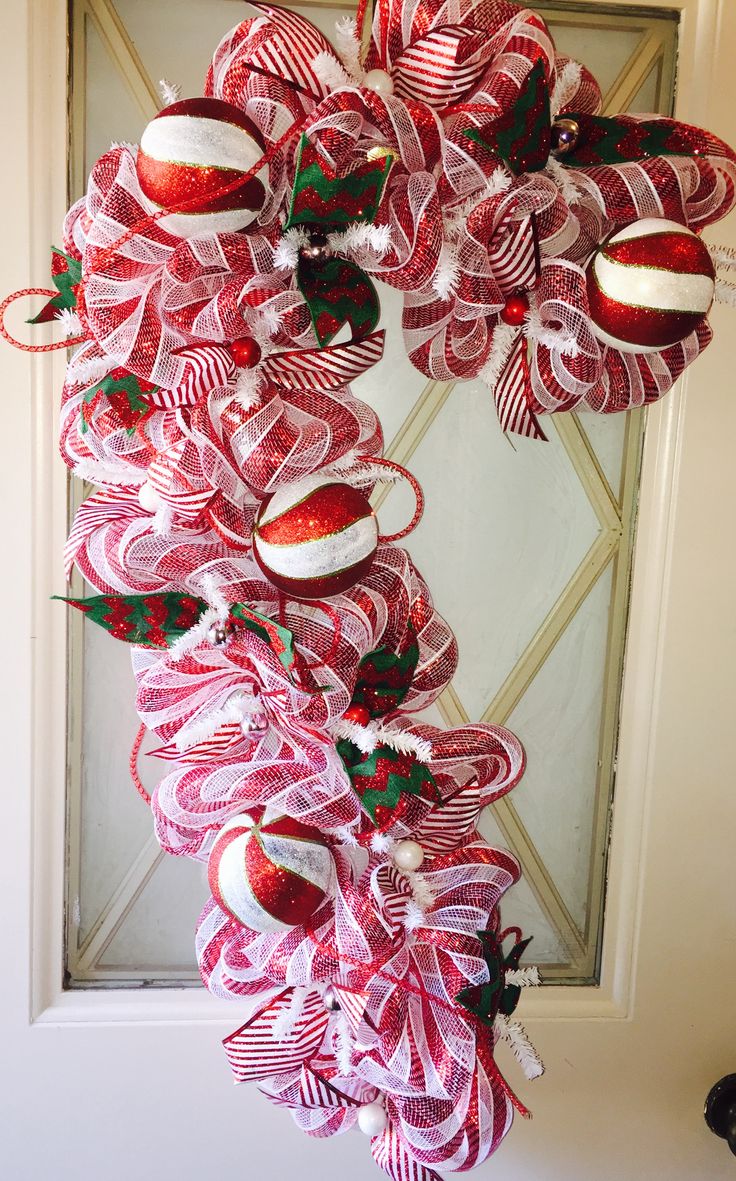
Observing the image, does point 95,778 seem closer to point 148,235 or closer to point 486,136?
point 148,235

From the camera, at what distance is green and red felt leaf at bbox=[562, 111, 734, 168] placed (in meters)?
0.64

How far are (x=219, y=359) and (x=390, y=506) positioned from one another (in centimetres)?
43

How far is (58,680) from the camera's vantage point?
968 mm

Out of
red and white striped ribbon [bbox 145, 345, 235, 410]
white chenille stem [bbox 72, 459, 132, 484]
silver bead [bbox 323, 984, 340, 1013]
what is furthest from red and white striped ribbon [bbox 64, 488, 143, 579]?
silver bead [bbox 323, 984, 340, 1013]

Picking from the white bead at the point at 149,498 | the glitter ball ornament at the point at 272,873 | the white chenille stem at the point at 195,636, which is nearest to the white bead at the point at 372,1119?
the glitter ball ornament at the point at 272,873

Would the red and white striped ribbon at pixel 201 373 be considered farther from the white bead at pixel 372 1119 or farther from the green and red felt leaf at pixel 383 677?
the white bead at pixel 372 1119

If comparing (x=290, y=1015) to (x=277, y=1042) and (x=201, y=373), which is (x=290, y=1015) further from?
(x=201, y=373)

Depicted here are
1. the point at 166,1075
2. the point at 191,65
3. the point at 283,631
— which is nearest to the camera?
the point at 283,631

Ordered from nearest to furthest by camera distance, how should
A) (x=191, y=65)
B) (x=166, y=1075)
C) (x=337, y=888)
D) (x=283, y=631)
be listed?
(x=283, y=631) < (x=337, y=888) < (x=191, y=65) < (x=166, y=1075)

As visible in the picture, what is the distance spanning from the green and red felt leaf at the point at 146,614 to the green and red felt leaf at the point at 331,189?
30 centimetres

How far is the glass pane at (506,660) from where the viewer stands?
991 mm

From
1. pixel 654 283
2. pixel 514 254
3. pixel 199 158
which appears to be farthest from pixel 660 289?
pixel 199 158

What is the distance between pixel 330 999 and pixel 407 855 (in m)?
0.16

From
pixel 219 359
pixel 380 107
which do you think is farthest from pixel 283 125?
pixel 219 359
